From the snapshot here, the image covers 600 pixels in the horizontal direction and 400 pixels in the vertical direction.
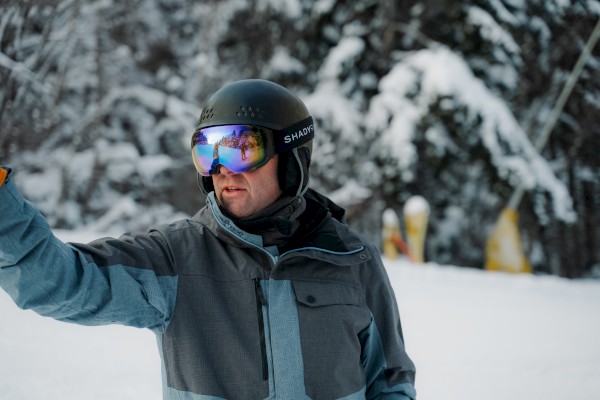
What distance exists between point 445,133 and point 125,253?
10578mm

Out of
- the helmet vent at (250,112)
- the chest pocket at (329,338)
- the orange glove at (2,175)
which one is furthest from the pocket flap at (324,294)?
the orange glove at (2,175)

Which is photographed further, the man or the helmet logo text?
the helmet logo text

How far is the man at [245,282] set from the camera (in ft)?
4.32

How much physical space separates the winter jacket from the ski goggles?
16 cm

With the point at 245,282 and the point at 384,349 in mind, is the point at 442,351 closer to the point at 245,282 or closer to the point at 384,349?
the point at 384,349

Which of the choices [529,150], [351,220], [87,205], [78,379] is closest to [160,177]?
[87,205]

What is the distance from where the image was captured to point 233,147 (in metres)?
1.65

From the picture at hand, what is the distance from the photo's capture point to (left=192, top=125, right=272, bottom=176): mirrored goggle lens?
5.41ft

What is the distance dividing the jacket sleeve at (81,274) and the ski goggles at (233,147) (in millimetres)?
298

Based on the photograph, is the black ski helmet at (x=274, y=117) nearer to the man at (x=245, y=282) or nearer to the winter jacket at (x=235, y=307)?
the man at (x=245, y=282)

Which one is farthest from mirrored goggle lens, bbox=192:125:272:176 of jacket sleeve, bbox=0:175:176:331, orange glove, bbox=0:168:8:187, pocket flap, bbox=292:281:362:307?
orange glove, bbox=0:168:8:187

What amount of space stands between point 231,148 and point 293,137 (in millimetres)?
253

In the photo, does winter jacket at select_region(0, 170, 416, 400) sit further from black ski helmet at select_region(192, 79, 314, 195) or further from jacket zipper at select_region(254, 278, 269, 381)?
black ski helmet at select_region(192, 79, 314, 195)

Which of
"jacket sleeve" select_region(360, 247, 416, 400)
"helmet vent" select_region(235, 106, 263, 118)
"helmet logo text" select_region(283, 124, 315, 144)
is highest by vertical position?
"helmet vent" select_region(235, 106, 263, 118)
